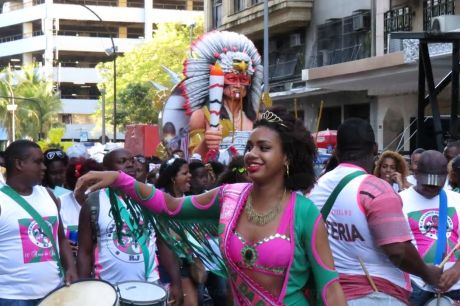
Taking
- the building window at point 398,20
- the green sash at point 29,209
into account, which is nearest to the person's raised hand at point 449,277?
the green sash at point 29,209

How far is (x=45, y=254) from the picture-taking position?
222 inches

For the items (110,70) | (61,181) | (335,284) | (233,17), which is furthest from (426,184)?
(110,70)

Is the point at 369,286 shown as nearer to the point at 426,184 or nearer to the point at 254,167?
the point at 254,167

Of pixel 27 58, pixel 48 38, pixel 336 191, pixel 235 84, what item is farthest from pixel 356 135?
pixel 27 58

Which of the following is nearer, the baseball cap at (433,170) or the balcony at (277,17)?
the baseball cap at (433,170)

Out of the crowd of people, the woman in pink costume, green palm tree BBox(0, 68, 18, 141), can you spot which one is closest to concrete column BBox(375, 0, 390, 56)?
the crowd of people

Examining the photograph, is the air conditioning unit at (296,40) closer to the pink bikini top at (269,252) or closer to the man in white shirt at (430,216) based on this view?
the man in white shirt at (430,216)

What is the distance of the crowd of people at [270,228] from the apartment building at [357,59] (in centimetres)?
1379

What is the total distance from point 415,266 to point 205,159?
1108 cm

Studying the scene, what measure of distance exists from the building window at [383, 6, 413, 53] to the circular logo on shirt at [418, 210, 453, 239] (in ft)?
76.3

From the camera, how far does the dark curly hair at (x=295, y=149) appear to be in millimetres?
4156

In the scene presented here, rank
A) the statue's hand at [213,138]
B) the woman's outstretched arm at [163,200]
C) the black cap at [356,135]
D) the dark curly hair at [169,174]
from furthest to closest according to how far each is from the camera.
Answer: the statue's hand at [213,138] < the dark curly hair at [169,174] < the black cap at [356,135] < the woman's outstretched arm at [163,200]

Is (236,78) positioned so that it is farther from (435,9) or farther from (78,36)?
(78,36)

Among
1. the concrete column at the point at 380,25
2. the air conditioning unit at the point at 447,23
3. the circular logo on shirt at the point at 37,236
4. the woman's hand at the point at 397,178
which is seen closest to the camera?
the circular logo on shirt at the point at 37,236
